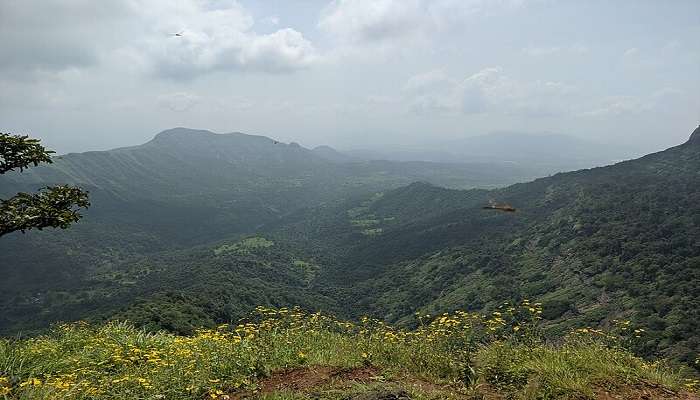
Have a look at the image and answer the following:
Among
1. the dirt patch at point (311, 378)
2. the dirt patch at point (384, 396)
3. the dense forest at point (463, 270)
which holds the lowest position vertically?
the dense forest at point (463, 270)

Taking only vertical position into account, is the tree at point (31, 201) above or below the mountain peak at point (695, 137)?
below

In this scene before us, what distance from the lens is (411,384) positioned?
22.7 feet

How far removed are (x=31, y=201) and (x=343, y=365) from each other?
7.53m

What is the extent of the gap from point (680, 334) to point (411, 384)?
1589 inches

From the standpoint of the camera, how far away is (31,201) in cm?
906

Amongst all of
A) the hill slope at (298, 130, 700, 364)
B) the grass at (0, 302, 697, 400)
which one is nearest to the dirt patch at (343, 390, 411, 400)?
the grass at (0, 302, 697, 400)

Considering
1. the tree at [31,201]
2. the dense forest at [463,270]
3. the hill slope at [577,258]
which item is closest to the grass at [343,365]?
the tree at [31,201]

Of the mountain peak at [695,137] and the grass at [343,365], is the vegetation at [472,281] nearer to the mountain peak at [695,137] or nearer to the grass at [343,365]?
the grass at [343,365]

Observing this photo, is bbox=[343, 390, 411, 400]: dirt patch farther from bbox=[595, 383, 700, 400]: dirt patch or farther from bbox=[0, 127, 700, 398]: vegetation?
bbox=[595, 383, 700, 400]: dirt patch

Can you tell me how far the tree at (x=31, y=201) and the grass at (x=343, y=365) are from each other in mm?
2648

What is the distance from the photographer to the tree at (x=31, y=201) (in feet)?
27.8

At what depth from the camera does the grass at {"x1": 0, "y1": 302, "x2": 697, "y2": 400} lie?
6617 millimetres

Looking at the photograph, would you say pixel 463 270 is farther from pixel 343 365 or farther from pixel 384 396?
pixel 384 396

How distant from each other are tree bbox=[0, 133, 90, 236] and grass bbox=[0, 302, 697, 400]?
2.65m
